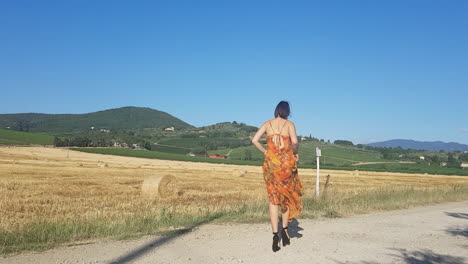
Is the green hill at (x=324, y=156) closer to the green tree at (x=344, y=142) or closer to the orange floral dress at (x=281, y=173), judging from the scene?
the green tree at (x=344, y=142)

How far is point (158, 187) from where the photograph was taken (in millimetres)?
20812

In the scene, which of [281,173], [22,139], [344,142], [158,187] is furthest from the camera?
[344,142]

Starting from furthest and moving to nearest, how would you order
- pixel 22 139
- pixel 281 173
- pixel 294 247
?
pixel 22 139 → pixel 281 173 → pixel 294 247

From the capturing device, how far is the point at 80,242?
24.4 feet

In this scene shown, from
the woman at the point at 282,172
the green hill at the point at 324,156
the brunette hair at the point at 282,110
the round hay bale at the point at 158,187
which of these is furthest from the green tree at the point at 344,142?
the woman at the point at 282,172

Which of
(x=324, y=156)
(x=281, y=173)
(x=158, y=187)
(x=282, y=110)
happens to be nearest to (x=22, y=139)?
(x=324, y=156)

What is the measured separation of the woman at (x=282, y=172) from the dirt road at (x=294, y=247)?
20.7 inches

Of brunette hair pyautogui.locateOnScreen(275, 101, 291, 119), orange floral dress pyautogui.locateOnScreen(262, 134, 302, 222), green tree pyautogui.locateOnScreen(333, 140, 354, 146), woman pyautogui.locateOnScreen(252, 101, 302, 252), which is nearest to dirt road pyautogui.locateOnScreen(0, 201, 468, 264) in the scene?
woman pyautogui.locateOnScreen(252, 101, 302, 252)

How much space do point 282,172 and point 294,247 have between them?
118 cm

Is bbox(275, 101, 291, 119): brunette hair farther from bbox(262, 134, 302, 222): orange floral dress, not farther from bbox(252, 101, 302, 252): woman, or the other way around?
bbox(262, 134, 302, 222): orange floral dress

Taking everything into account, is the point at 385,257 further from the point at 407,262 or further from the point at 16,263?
the point at 16,263

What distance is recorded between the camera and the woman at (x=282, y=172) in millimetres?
7348

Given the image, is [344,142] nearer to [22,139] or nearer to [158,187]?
[22,139]

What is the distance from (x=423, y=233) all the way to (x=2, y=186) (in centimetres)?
1736
